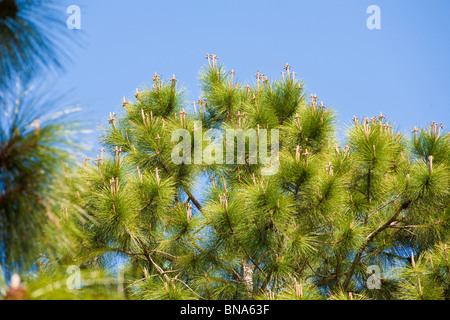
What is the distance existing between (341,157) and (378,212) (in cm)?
83

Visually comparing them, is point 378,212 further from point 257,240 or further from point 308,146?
point 257,240

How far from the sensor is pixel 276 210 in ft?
12.5

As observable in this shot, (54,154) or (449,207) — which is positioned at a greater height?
(54,154)

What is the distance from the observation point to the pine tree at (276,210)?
13.2 feet

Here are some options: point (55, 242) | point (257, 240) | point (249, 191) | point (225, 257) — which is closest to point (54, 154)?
point (55, 242)

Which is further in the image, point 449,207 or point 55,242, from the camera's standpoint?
point 449,207

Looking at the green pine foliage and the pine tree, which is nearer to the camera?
the green pine foliage

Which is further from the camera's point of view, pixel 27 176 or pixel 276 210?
pixel 276 210

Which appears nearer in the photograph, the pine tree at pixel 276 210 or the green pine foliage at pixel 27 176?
the green pine foliage at pixel 27 176

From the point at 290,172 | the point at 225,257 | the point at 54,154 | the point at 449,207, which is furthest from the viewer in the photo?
the point at 225,257

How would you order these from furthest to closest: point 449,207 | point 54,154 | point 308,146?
point 308,146, point 449,207, point 54,154

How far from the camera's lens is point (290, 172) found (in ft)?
13.3

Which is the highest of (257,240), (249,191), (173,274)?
(249,191)

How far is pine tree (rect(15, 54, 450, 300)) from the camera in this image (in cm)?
402
